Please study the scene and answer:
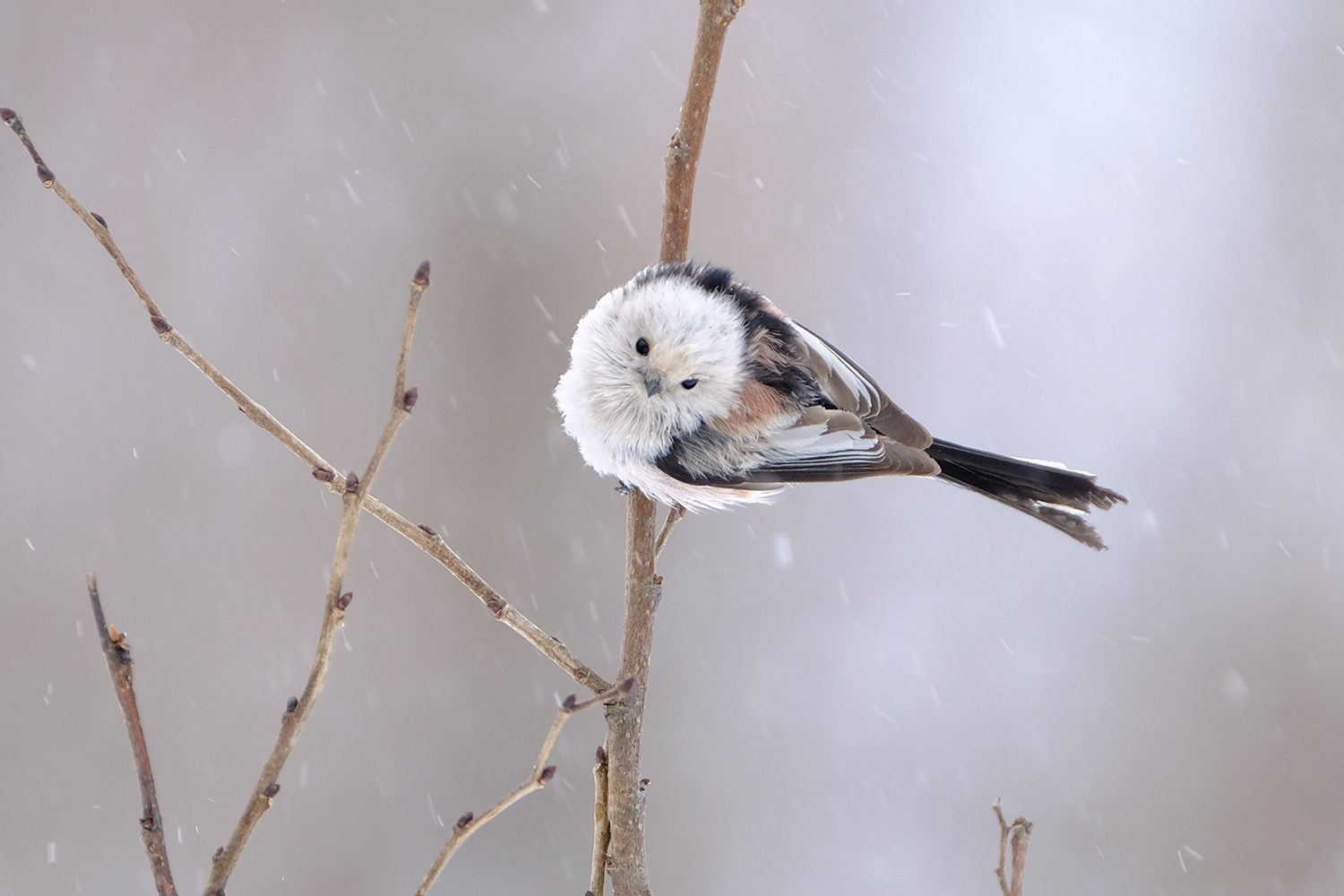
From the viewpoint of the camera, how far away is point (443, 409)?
7.58 ft

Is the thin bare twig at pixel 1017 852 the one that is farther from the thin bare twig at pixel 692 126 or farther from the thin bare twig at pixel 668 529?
the thin bare twig at pixel 692 126

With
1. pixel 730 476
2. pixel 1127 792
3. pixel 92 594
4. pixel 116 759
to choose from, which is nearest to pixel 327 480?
pixel 92 594

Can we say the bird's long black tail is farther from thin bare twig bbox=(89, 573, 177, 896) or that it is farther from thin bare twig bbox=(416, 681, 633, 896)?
thin bare twig bbox=(89, 573, 177, 896)

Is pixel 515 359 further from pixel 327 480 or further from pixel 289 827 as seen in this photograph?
pixel 327 480

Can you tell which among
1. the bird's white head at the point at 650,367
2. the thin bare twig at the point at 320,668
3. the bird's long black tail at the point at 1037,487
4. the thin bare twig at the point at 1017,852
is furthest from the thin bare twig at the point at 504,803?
the bird's long black tail at the point at 1037,487

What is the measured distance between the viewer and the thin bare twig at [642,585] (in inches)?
31.6

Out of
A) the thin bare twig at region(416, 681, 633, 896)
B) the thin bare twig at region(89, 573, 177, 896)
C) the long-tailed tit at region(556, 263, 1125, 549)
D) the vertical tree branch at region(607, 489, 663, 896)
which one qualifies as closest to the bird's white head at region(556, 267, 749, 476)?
the long-tailed tit at region(556, 263, 1125, 549)

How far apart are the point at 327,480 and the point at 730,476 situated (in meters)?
0.59

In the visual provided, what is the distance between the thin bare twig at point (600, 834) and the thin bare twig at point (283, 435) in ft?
0.28

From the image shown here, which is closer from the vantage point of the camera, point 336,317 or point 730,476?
point 730,476

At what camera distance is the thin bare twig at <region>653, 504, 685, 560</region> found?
38.6 inches

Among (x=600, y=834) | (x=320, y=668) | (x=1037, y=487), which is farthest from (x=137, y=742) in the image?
(x=1037, y=487)

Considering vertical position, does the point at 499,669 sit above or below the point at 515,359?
below

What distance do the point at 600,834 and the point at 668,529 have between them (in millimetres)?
345
